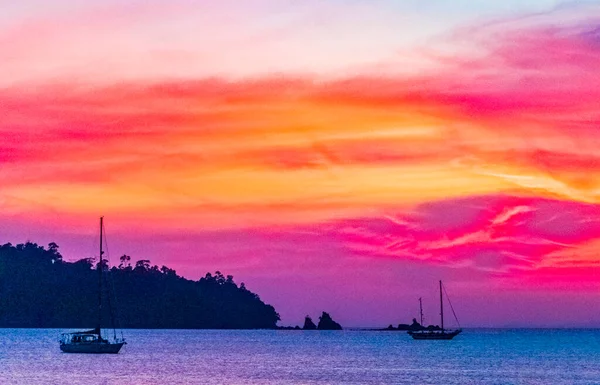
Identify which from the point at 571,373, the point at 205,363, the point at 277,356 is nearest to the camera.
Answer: the point at 571,373

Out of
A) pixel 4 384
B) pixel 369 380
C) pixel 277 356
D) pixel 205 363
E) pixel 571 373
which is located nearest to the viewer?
pixel 4 384

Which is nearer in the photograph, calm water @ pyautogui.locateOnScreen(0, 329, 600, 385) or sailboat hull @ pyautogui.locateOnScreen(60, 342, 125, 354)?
calm water @ pyautogui.locateOnScreen(0, 329, 600, 385)

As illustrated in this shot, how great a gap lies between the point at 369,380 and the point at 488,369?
89.3ft

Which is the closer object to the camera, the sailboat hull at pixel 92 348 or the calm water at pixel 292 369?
the calm water at pixel 292 369

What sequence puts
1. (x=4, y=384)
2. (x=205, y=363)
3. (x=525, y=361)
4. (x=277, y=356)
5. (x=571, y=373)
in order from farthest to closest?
(x=277, y=356) → (x=525, y=361) → (x=205, y=363) → (x=571, y=373) → (x=4, y=384)

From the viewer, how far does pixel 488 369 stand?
130 m

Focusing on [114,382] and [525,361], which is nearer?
Result: [114,382]

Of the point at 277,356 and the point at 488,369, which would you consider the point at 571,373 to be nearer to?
the point at 488,369

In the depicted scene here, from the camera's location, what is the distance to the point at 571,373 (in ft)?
413

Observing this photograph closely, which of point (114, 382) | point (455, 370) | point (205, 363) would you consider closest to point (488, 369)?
point (455, 370)

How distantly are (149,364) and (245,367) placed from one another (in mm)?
12586

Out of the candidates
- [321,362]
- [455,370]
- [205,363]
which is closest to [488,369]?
[455,370]

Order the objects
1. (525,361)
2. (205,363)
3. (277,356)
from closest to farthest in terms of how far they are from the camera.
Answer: (205,363) < (525,361) < (277,356)

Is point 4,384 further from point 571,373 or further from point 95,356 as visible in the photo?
point 571,373
